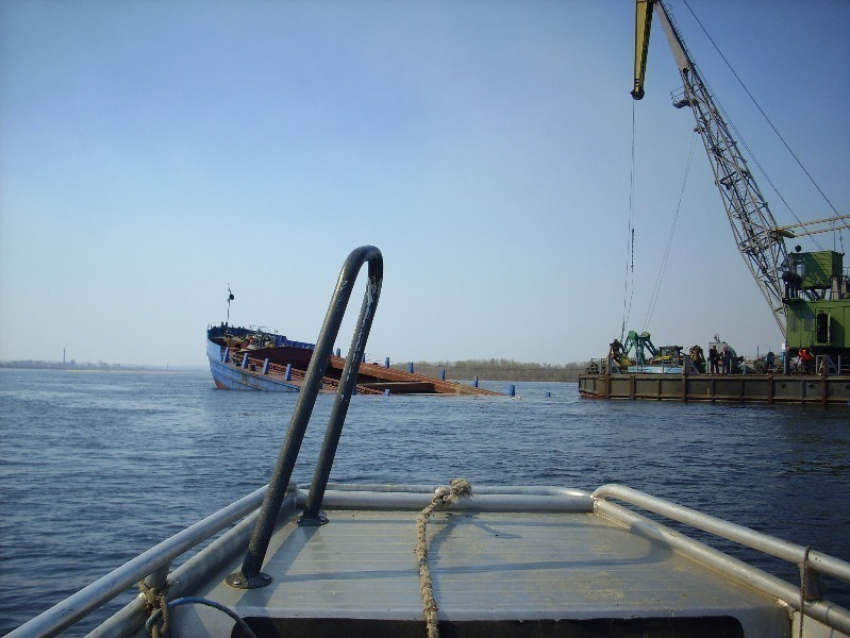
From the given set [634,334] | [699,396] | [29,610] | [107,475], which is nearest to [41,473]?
[107,475]

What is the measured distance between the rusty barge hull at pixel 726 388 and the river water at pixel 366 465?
13.5 ft

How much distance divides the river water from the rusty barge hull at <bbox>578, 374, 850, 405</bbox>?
4.13 m

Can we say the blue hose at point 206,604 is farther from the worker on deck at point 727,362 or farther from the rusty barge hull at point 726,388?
the worker on deck at point 727,362

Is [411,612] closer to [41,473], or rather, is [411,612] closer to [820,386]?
[41,473]

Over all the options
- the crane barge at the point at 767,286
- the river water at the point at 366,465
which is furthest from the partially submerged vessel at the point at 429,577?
the crane barge at the point at 767,286

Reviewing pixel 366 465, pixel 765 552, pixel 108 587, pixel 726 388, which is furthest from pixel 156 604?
pixel 726 388

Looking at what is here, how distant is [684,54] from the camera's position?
39.4 m

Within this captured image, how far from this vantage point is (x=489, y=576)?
2.59 meters

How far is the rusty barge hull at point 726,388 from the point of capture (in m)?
31.0

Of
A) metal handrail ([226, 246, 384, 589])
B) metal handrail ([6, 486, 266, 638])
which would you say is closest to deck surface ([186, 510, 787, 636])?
metal handrail ([226, 246, 384, 589])

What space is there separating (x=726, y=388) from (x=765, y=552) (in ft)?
117

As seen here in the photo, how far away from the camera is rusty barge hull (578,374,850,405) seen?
31.0 m

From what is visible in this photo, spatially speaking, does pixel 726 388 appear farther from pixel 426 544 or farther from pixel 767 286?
pixel 426 544

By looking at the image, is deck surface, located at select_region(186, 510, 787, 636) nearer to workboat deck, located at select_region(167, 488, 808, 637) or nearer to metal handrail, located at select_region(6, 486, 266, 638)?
workboat deck, located at select_region(167, 488, 808, 637)
